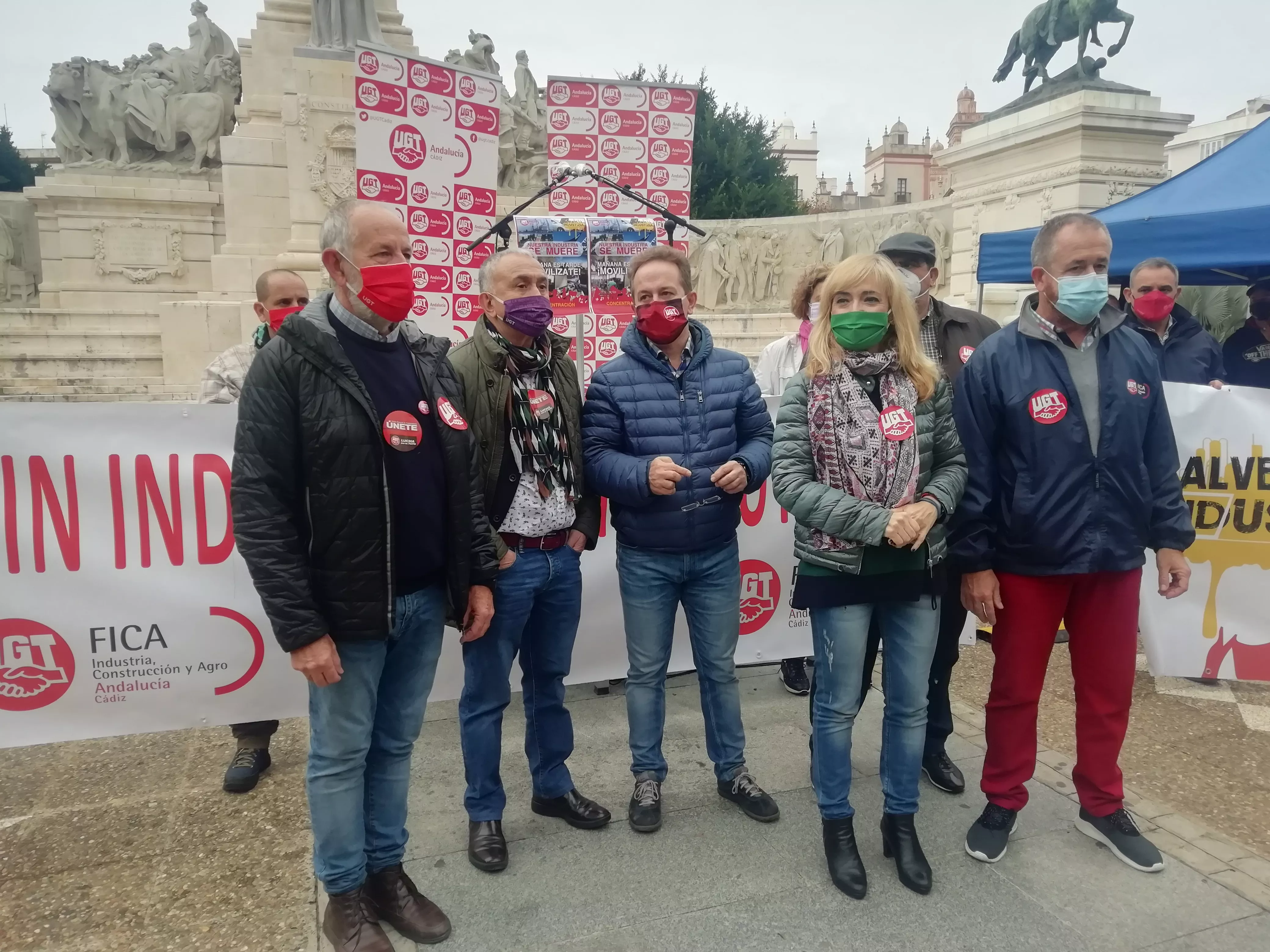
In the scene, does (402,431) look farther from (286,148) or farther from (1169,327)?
(286,148)

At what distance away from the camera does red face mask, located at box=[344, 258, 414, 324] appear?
2.17 metres

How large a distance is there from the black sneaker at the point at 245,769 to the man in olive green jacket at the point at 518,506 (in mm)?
976

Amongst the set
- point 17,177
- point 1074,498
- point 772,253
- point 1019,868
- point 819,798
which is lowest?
point 1019,868

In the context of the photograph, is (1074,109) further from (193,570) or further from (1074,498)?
(193,570)

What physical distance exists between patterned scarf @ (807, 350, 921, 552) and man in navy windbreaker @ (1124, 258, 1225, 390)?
108 inches

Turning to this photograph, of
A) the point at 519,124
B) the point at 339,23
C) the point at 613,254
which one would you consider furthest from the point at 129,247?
the point at 613,254

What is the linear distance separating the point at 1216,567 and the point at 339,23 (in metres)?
18.1

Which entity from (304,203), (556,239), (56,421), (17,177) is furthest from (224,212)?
(17,177)

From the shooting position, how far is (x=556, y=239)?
507cm

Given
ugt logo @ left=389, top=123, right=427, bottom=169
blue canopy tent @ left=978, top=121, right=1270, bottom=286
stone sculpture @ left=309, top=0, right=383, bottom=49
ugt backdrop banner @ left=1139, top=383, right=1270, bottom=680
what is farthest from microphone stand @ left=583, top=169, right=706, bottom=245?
stone sculpture @ left=309, top=0, right=383, bottom=49

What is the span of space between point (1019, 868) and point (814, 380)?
1.70 metres

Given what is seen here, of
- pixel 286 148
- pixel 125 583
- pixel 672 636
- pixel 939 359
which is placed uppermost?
pixel 286 148

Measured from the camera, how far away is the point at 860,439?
248 centimetres

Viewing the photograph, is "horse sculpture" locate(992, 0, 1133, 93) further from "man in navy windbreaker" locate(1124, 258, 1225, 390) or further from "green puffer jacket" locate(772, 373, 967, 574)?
"green puffer jacket" locate(772, 373, 967, 574)
